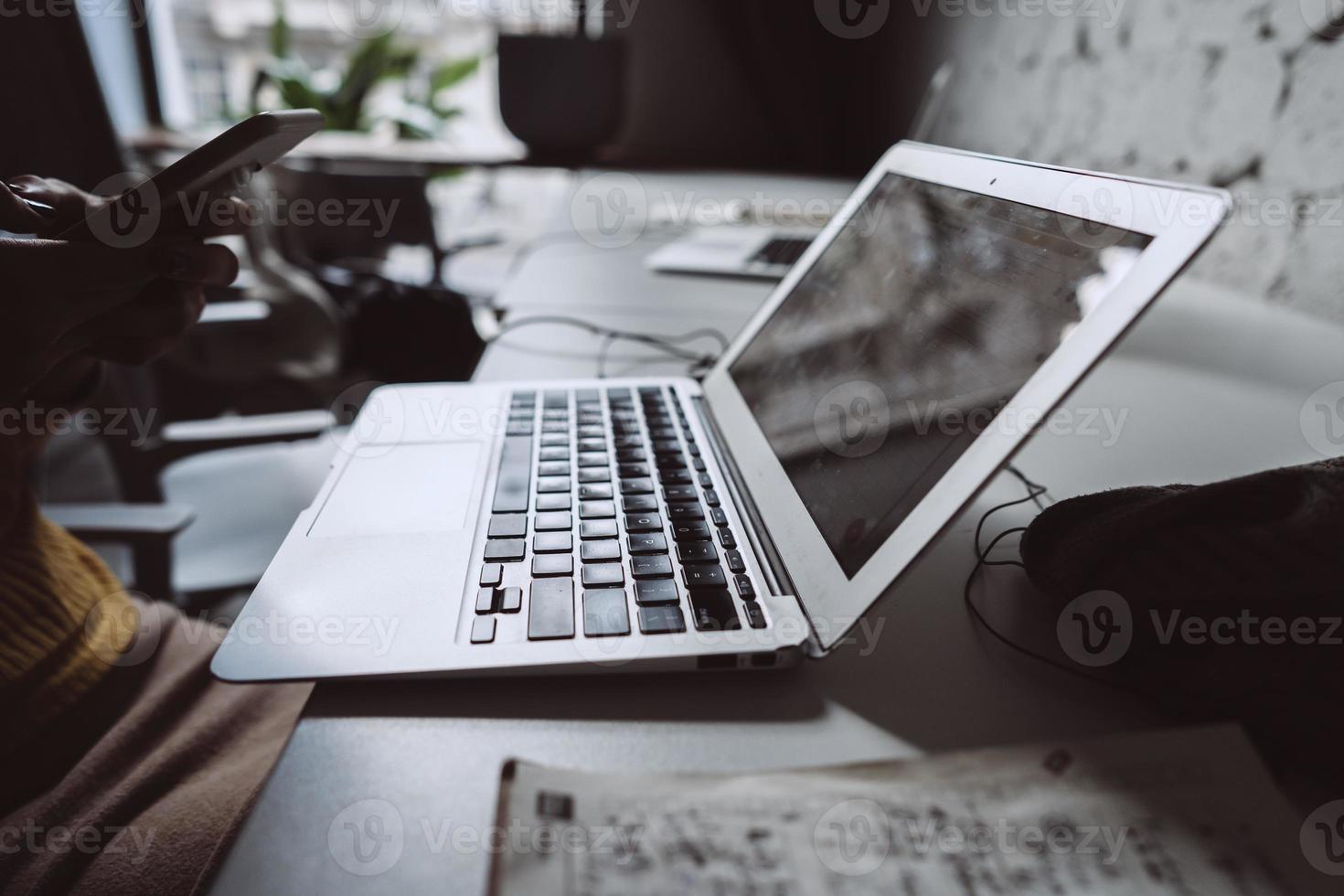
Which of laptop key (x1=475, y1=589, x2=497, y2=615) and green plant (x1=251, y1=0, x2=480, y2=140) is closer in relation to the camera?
laptop key (x1=475, y1=589, x2=497, y2=615)

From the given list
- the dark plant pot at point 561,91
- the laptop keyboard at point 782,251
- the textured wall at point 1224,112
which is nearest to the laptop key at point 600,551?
the laptop keyboard at point 782,251

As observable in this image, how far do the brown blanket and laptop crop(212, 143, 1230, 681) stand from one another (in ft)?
0.40

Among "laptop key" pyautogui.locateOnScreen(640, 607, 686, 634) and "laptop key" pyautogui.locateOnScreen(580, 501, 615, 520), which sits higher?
"laptop key" pyautogui.locateOnScreen(580, 501, 615, 520)

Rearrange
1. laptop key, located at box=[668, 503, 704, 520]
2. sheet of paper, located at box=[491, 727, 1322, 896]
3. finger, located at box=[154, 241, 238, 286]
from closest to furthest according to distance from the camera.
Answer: sheet of paper, located at box=[491, 727, 1322, 896] → laptop key, located at box=[668, 503, 704, 520] → finger, located at box=[154, 241, 238, 286]

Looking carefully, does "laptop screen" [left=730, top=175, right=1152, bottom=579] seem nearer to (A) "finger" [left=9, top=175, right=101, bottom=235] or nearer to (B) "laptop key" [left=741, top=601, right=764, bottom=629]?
(B) "laptop key" [left=741, top=601, right=764, bottom=629]

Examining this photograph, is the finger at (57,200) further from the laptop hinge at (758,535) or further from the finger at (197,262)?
the laptop hinge at (758,535)

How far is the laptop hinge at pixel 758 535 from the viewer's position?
383 millimetres

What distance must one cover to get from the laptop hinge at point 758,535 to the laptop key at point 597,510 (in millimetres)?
84

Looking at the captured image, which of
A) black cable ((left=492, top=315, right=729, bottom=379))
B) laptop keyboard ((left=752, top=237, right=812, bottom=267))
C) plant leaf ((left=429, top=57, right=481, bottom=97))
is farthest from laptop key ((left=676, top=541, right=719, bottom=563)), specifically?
plant leaf ((left=429, top=57, right=481, bottom=97))

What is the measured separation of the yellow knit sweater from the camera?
514mm

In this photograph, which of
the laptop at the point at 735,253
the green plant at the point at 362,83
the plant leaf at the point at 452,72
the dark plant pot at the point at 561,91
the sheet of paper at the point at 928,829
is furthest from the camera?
the plant leaf at the point at 452,72

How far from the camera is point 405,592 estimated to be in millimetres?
403

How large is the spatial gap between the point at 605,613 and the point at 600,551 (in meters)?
0.06

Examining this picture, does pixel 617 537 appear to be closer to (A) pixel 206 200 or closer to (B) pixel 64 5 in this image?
(A) pixel 206 200
